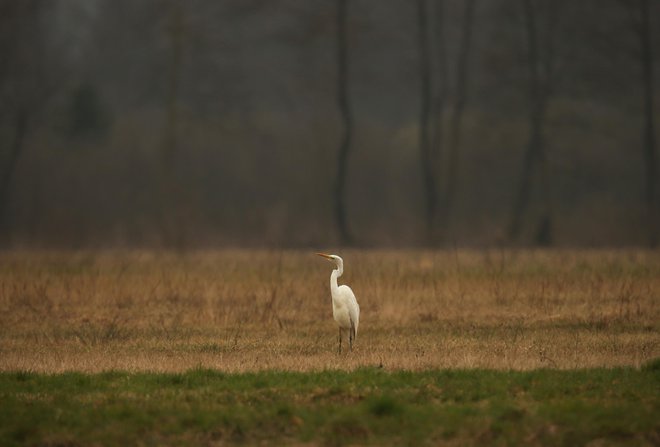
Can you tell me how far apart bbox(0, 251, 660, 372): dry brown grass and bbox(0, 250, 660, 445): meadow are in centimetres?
5

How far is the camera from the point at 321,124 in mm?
37656

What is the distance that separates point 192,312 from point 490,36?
2021 centimetres

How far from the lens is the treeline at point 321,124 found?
3256cm

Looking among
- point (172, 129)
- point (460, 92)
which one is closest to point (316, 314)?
point (172, 129)

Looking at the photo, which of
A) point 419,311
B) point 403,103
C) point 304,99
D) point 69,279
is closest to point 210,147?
point 304,99

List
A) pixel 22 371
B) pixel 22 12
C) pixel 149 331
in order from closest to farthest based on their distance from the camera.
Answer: pixel 22 371 → pixel 149 331 → pixel 22 12

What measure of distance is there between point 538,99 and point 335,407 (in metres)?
25.4

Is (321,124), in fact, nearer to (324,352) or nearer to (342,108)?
(342,108)

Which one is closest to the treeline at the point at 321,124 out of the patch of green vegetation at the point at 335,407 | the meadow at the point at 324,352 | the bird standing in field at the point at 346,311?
the meadow at the point at 324,352

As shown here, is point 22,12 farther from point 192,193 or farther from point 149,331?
point 149,331

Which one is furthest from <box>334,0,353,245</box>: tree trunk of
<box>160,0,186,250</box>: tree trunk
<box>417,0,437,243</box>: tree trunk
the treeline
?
<box>160,0,186,250</box>: tree trunk

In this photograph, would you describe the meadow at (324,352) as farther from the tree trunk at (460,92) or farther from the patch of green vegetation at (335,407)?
the tree trunk at (460,92)

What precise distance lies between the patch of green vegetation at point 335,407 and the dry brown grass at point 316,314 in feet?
3.06

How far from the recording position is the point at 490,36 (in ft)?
111
